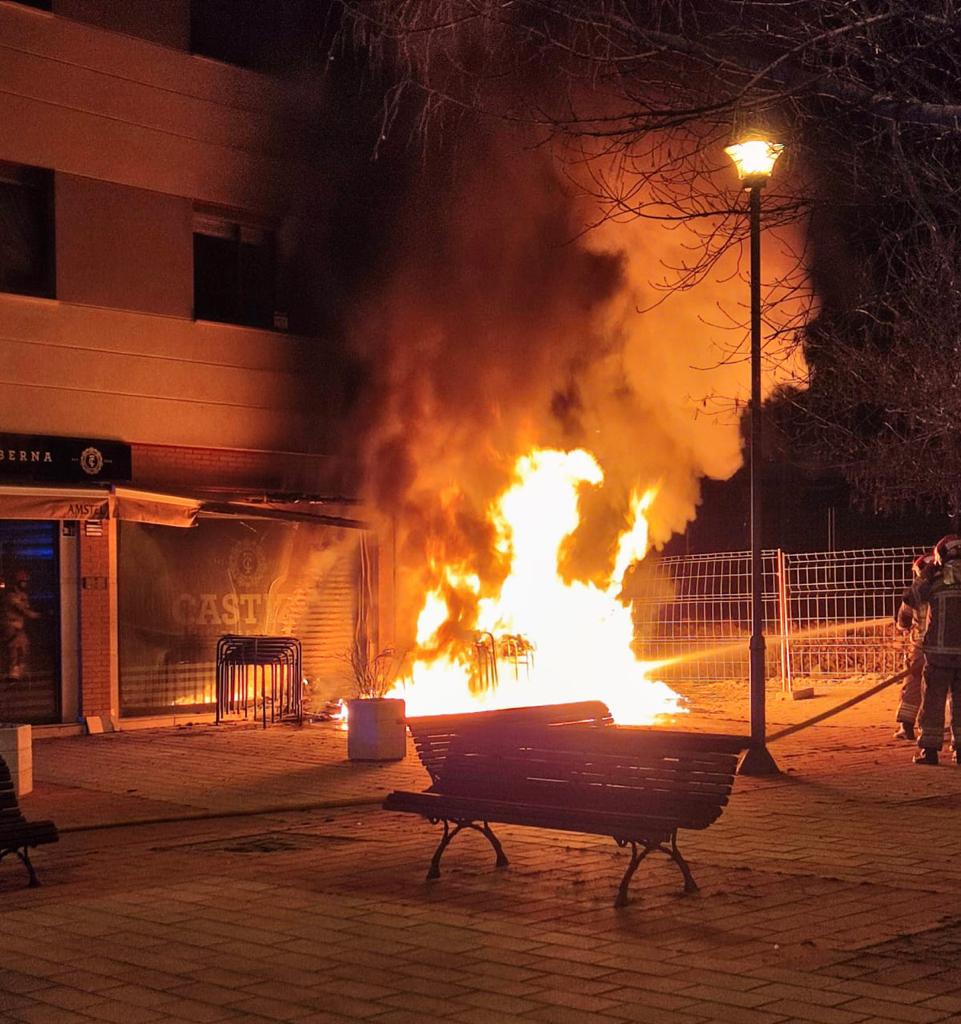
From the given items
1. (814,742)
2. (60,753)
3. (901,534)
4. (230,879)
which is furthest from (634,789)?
(901,534)

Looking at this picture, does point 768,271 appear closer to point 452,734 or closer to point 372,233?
point 372,233

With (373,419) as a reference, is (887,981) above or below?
below

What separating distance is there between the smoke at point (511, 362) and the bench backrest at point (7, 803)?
1117 cm

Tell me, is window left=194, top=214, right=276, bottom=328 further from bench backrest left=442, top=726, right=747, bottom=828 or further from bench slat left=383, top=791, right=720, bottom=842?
bench slat left=383, top=791, right=720, bottom=842

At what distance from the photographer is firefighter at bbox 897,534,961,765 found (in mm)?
12953

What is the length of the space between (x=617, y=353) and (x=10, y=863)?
1199 cm

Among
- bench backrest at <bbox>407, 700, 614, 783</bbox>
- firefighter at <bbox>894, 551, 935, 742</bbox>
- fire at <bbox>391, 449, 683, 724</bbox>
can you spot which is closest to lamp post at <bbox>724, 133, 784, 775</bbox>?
firefighter at <bbox>894, 551, 935, 742</bbox>

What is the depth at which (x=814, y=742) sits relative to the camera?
15023 millimetres

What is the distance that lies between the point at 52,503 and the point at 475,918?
10.5 m

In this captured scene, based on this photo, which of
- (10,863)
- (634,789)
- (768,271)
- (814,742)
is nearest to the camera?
(634,789)

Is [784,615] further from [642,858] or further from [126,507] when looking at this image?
[642,858]

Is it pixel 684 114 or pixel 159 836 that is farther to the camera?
pixel 159 836

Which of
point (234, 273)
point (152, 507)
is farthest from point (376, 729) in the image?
point (234, 273)

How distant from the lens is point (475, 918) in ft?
24.2
